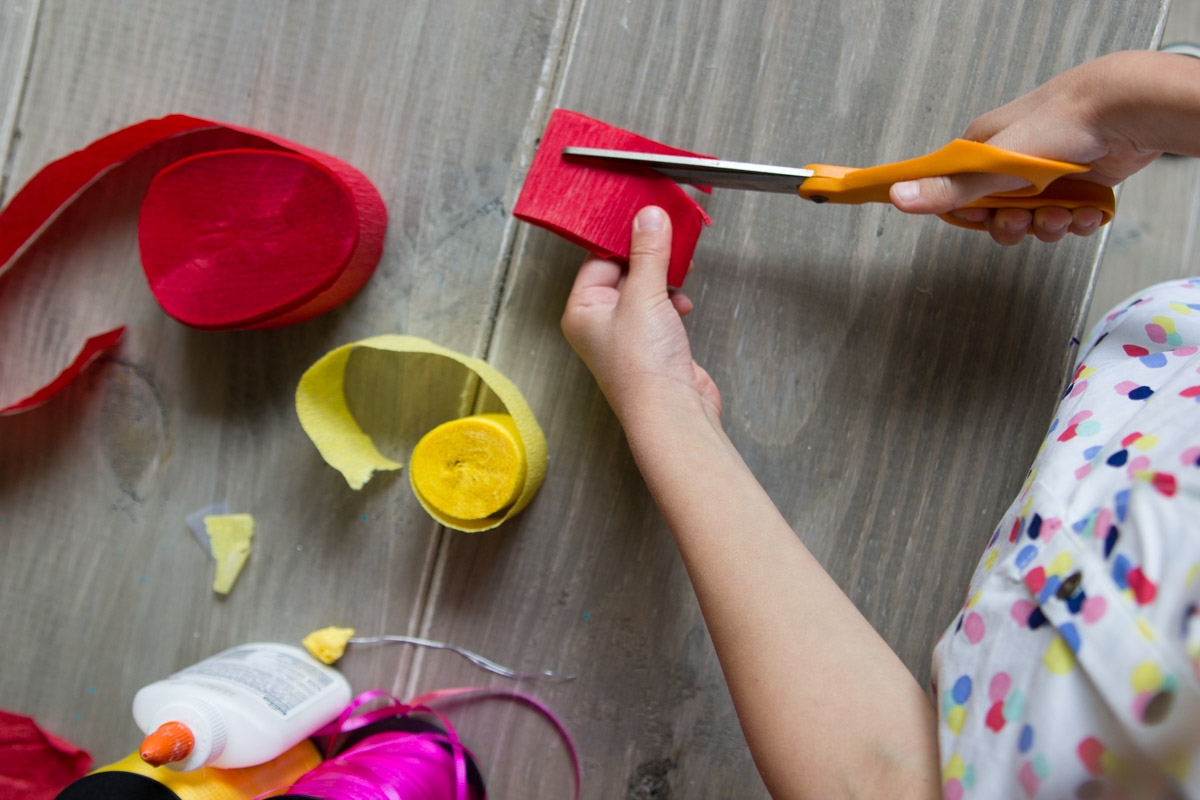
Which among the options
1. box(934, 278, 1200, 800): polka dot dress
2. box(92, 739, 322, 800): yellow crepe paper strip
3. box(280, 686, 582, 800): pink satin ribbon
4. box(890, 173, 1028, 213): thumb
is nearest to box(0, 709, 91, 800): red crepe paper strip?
box(92, 739, 322, 800): yellow crepe paper strip

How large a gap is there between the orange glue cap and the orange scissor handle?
637 mm

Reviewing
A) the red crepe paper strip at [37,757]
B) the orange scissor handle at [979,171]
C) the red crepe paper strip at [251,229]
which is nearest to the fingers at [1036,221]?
the orange scissor handle at [979,171]

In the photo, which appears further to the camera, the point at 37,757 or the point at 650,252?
the point at 37,757

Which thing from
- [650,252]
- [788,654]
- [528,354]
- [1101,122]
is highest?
[1101,122]

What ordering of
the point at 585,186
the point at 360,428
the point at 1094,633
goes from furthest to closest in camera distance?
1. the point at 360,428
2. the point at 585,186
3. the point at 1094,633

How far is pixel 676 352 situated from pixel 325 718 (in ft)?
1.47

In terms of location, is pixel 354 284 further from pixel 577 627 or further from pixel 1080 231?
pixel 1080 231

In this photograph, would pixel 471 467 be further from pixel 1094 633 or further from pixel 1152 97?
pixel 1152 97

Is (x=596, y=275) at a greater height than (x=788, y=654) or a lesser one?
greater

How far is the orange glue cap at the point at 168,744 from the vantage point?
1.91 feet

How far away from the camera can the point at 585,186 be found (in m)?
0.62

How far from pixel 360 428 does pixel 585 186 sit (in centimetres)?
31

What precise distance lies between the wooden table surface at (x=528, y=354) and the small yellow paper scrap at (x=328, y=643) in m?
0.02

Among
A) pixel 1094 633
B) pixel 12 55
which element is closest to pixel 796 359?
pixel 1094 633
